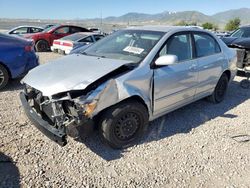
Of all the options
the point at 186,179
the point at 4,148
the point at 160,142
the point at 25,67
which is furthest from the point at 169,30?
the point at 25,67

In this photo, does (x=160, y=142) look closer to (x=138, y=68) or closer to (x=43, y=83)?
(x=138, y=68)

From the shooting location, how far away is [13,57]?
18.7 ft

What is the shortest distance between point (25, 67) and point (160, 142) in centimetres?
390

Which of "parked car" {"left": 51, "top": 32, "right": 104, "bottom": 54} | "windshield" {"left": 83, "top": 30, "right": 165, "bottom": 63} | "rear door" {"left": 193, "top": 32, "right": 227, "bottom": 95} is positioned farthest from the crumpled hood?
"parked car" {"left": 51, "top": 32, "right": 104, "bottom": 54}

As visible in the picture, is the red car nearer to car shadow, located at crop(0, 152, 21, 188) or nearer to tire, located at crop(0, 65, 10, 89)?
tire, located at crop(0, 65, 10, 89)

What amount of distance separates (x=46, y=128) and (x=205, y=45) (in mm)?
3214

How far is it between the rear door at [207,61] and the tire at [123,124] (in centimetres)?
153

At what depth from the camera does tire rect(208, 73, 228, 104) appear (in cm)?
520

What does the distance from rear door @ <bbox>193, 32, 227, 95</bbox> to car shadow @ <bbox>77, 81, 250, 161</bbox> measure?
1.37ft

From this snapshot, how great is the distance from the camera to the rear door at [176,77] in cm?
364

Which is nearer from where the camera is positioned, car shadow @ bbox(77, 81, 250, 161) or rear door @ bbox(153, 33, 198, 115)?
car shadow @ bbox(77, 81, 250, 161)

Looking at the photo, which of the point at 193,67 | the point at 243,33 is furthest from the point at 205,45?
the point at 243,33

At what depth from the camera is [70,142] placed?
140 inches

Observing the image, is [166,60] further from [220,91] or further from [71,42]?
[71,42]
